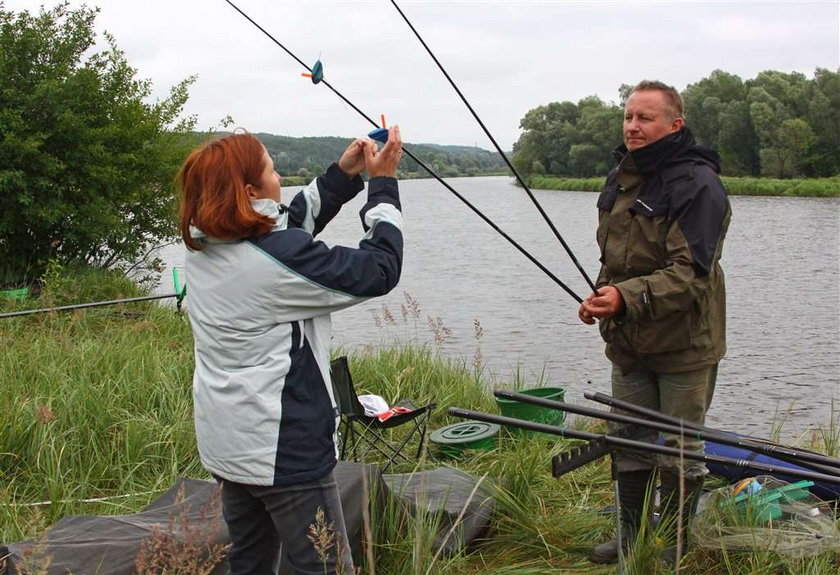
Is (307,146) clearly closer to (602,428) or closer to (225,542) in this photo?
(602,428)

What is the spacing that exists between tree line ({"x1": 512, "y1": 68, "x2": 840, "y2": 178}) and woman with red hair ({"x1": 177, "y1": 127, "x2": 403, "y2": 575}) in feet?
124

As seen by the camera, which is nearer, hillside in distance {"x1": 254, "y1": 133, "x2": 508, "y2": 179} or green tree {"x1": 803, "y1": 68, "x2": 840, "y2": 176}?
hillside in distance {"x1": 254, "y1": 133, "x2": 508, "y2": 179}

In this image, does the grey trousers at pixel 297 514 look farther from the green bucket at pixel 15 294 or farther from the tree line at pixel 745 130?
the tree line at pixel 745 130

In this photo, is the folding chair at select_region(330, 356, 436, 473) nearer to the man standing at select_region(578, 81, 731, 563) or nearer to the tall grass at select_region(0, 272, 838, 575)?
the tall grass at select_region(0, 272, 838, 575)

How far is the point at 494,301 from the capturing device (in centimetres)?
1312

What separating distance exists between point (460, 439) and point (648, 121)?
198 cm

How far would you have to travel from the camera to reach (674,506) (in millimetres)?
3109

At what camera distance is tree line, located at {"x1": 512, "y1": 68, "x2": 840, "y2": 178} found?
1621 inches

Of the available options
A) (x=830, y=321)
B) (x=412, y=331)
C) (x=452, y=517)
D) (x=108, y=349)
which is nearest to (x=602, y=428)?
(x=452, y=517)

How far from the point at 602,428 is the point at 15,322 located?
14.3ft

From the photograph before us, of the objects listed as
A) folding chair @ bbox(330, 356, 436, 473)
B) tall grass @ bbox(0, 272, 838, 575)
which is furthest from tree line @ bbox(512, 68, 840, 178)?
folding chair @ bbox(330, 356, 436, 473)

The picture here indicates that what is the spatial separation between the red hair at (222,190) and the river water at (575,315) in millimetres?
3699

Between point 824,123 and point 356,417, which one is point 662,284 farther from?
point 824,123

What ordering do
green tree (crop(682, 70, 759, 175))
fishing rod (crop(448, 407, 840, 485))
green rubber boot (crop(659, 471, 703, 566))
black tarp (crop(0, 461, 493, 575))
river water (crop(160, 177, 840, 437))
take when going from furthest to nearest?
1. green tree (crop(682, 70, 759, 175))
2. river water (crop(160, 177, 840, 437))
3. green rubber boot (crop(659, 471, 703, 566))
4. black tarp (crop(0, 461, 493, 575))
5. fishing rod (crop(448, 407, 840, 485))
